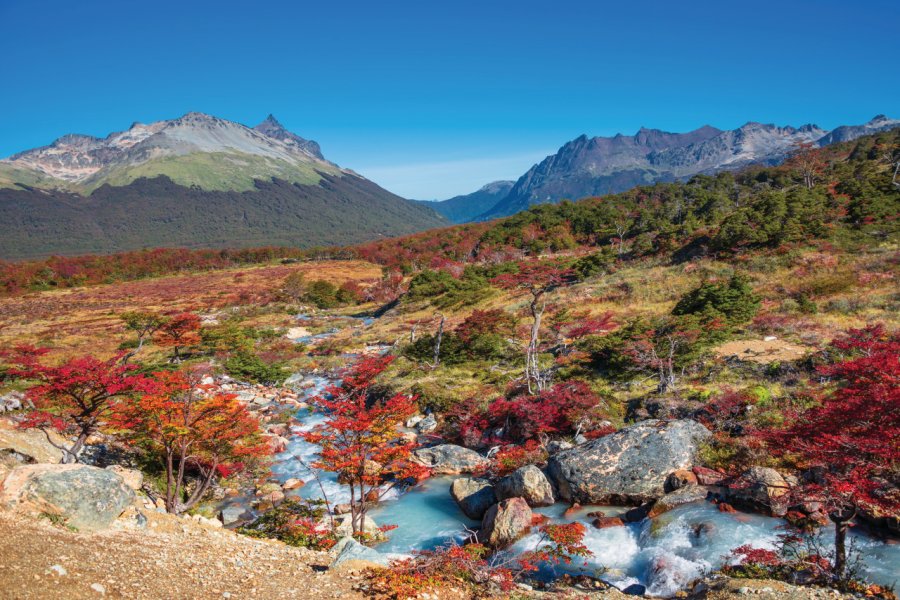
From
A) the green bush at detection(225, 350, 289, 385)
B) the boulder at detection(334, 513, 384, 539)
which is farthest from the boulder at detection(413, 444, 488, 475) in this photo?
the green bush at detection(225, 350, 289, 385)

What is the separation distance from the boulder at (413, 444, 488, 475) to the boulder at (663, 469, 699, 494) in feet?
19.9

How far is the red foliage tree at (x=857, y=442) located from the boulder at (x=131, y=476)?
15838mm

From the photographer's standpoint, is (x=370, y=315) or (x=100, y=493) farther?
(x=370, y=315)

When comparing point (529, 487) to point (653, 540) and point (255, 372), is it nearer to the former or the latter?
point (653, 540)

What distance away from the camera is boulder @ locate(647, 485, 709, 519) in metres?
12.1

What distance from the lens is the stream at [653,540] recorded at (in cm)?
962

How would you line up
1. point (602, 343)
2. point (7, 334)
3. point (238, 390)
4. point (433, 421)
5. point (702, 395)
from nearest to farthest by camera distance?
point (702, 395), point (433, 421), point (602, 343), point (238, 390), point (7, 334)

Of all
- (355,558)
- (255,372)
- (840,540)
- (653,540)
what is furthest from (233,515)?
(255,372)

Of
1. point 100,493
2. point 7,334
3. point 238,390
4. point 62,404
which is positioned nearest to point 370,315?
point 238,390

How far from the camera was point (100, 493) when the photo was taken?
9086mm

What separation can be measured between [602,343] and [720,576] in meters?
14.3

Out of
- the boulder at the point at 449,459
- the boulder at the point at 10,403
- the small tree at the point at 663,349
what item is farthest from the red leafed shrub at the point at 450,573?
the boulder at the point at 10,403

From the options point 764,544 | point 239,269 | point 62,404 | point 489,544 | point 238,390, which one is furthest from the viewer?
point 239,269

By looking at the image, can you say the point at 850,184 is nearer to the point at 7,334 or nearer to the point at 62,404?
the point at 62,404
